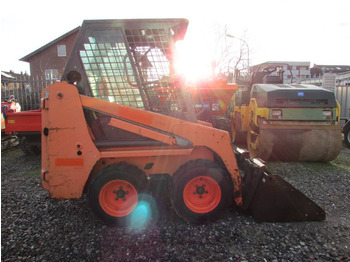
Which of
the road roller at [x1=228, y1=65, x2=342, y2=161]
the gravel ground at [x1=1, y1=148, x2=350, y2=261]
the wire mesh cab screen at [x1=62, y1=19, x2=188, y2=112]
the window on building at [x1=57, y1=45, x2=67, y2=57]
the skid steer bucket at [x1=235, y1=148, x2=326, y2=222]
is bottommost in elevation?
the gravel ground at [x1=1, y1=148, x2=350, y2=261]

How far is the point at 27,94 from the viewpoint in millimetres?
11648

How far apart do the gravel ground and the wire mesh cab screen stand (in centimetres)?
158

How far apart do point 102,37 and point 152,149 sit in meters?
1.54

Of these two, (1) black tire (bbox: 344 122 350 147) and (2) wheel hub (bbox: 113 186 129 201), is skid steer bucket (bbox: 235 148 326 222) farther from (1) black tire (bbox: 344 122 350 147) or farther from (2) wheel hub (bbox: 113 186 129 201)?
(1) black tire (bbox: 344 122 350 147)

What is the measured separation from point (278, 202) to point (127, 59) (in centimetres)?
259

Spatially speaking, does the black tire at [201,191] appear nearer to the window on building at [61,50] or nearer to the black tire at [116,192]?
the black tire at [116,192]

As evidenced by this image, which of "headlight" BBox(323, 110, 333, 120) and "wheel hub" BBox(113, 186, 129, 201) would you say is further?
"headlight" BBox(323, 110, 333, 120)

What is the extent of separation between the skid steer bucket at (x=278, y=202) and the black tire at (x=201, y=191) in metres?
0.35

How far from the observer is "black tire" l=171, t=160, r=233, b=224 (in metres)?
3.05

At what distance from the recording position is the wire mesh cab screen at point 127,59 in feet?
10.3

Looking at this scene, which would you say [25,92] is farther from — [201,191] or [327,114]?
[327,114]

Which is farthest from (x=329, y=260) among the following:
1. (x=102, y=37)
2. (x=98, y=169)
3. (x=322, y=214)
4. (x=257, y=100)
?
(x=257, y=100)

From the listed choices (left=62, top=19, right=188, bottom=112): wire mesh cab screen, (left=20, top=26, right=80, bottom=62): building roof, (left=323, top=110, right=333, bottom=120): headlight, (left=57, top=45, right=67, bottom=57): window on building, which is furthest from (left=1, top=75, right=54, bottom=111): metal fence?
(left=57, top=45, right=67, bottom=57): window on building

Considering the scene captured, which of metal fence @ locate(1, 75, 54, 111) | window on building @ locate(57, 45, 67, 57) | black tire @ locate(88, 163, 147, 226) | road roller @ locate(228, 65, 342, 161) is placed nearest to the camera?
black tire @ locate(88, 163, 147, 226)
